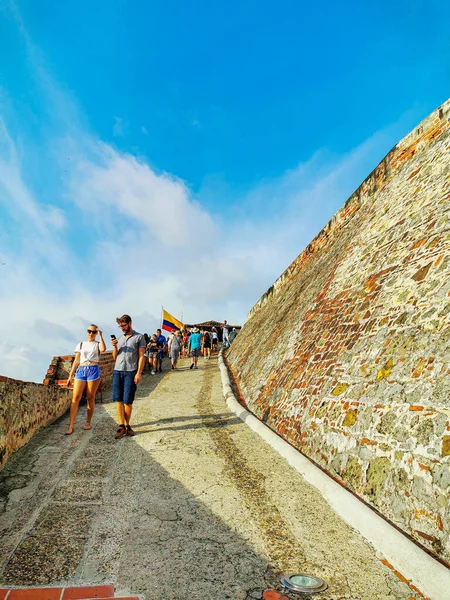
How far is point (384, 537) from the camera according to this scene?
110 inches

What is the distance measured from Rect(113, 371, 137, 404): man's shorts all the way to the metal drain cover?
13.1ft

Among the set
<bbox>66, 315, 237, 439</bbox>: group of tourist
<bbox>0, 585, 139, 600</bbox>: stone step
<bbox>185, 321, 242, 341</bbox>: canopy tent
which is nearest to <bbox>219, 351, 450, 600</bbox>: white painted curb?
<bbox>0, 585, 139, 600</bbox>: stone step

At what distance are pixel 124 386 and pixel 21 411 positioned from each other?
1.46 m

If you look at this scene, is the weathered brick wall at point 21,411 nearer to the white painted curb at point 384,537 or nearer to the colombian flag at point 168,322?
the white painted curb at point 384,537

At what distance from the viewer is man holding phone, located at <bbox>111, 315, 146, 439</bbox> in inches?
230

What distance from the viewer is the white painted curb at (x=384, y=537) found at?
92.3 inches

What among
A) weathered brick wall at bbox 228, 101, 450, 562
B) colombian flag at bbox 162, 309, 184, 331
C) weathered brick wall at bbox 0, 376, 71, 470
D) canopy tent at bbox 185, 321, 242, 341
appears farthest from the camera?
canopy tent at bbox 185, 321, 242, 341

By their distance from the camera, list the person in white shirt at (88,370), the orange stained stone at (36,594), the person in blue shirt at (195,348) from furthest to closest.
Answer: the person in blue shirt at (195,348) < the person in white shirt at (88,370) < the orange stained stone at (36,594)

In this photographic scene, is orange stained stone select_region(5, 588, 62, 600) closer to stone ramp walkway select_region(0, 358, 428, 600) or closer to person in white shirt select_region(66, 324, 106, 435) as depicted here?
stone ramp walkway select_region(0, 358, 428, 600)

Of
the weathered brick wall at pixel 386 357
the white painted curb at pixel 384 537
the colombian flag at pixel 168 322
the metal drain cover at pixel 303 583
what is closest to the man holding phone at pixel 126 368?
the weathered brick wall at pixel 386 357

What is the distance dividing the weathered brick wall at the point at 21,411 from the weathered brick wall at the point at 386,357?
3.58 m

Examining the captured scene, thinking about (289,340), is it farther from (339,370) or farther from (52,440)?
(52,440)

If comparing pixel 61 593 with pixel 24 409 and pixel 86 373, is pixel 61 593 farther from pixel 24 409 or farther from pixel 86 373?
pixel 86 373

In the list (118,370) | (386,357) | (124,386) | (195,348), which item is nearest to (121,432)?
(124,386)
